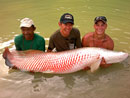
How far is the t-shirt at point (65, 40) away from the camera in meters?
4.05

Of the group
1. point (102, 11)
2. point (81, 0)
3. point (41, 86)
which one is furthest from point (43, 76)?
point (81, 0)

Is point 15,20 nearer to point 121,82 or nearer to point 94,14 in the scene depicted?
point 94,14

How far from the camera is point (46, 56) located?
3.52 meters

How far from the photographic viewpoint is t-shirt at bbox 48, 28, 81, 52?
13.3ft

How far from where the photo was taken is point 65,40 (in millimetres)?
4105

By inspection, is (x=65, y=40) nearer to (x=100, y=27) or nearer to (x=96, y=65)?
(x=100, y=27)

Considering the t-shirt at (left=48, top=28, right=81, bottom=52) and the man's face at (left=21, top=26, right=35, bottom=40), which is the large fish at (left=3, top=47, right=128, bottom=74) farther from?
the t-shirt at (left=48, top=28, right=81, bottom=52)

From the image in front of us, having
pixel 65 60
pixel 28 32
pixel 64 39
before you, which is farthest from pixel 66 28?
pixel 28 32

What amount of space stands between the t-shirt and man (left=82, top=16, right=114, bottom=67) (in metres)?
0.24

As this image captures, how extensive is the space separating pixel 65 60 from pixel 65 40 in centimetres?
86

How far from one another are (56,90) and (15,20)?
19.3ft

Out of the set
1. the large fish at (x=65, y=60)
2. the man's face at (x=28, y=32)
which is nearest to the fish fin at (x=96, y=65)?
the large fish at (x=65, y=60)

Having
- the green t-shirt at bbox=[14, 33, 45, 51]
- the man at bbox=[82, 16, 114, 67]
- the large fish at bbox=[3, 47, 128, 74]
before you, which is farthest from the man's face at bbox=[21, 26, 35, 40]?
the man at bbox=[82, 16, 114, 67]

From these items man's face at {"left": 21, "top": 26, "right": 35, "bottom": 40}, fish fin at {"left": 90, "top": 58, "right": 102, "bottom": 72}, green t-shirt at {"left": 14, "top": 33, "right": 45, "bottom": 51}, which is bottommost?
fish fin at {"left": 90, "top": 58, "right": 102, "bottom": 72}
